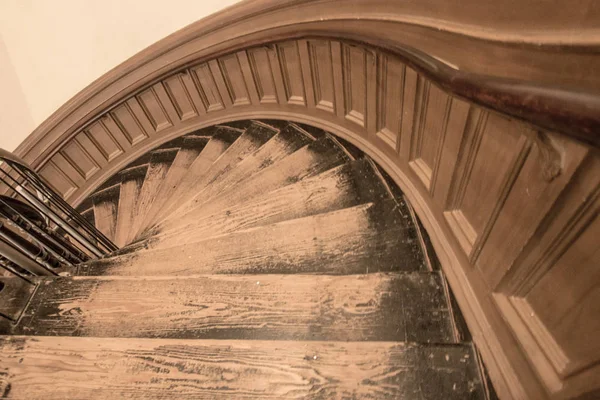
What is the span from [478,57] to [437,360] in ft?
2.47

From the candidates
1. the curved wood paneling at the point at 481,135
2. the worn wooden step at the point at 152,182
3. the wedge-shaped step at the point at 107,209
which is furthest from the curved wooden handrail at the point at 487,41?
the wedge-shaped step at the point at 107,209

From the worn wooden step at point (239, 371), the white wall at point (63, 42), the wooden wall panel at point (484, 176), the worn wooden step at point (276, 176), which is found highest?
the white wall at point (63, 42)

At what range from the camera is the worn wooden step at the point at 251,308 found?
3.33ft

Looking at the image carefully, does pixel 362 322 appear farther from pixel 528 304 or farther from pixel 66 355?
pixel 66 355

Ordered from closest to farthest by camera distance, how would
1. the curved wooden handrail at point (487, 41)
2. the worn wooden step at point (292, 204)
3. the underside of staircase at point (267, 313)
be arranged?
the curved wooden handrail at point (487, 41)
the underside of staircase at point (267, 313)
the worn wooden step at point (292, 204)

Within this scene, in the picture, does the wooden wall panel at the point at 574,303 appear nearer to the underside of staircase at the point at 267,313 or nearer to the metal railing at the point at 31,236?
the underside of staircase at the point at 267,313

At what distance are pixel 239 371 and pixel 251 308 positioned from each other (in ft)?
0.66

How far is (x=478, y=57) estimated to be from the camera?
0.82 meters

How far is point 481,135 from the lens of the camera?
0.90 metres

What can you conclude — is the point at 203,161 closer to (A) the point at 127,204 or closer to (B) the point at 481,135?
(A) the point at 127,204

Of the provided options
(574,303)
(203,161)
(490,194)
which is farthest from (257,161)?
(574,303)

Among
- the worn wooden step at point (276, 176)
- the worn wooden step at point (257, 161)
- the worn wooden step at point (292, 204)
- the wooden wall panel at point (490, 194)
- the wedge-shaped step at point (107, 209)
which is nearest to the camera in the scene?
the wooden wall panel at point (490, 194)

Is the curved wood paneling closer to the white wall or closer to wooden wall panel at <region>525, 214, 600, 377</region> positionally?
wooden wall panel at <region>525, 214, 600, 377</region>

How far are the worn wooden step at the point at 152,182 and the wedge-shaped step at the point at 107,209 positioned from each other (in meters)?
0.31
